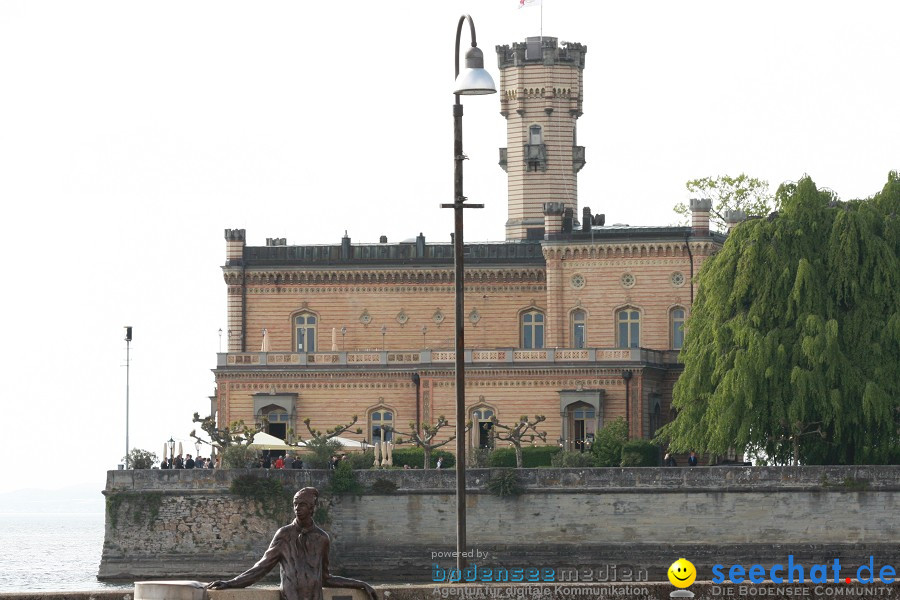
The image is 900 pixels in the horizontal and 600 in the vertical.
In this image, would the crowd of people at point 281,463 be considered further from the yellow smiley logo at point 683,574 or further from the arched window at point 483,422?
the yellow smiley logo at point 683,574

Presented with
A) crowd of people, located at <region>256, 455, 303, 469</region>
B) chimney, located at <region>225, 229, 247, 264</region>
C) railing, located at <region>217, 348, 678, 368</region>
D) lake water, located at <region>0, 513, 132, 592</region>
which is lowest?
lake water, located at <region>0, 513, 132, 592</region>

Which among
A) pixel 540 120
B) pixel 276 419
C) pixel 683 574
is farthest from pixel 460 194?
pixel 540 120

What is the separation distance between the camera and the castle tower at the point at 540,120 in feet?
264

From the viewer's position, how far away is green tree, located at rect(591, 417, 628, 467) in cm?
6384

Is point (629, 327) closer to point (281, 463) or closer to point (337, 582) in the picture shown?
point (281, 463)

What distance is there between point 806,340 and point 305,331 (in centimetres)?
2361

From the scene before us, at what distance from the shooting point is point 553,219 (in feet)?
241

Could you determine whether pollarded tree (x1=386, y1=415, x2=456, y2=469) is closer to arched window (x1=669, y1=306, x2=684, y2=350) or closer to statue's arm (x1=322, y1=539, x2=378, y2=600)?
arched window (x1=669, y1=306, x2=684, y2=350)

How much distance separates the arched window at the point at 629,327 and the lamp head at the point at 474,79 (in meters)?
42.8

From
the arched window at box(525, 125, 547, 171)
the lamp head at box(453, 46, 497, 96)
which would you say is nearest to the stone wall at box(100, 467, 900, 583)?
the arched window at box(525, 125, 547, 171)

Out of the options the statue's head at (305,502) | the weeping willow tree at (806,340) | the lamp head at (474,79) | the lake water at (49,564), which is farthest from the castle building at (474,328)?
the statue's head at (305,502)

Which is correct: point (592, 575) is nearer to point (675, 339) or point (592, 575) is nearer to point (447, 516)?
point (447, 516)

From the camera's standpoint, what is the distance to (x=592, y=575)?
57.7m

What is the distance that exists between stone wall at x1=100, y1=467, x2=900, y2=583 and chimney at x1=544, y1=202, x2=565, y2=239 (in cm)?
1563
